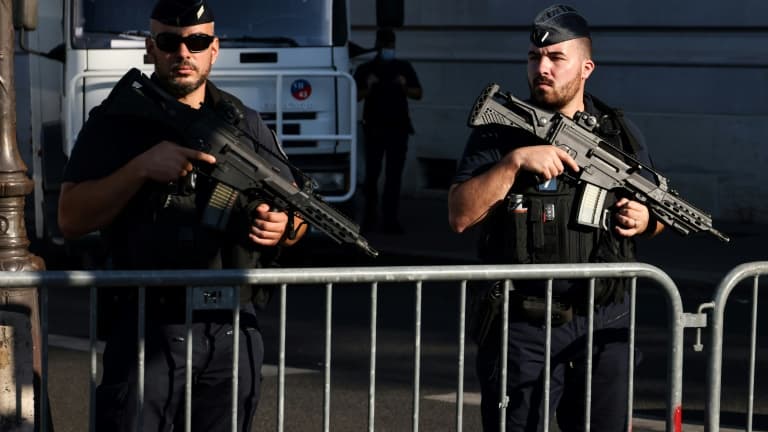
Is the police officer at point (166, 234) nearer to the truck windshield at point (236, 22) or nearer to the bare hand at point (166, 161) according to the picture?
the bare hand at point (166, 161)

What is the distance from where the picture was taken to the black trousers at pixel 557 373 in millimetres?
4695

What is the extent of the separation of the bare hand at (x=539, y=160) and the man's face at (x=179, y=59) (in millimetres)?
921

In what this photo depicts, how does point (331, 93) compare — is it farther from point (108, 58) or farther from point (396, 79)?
point (396, 79)

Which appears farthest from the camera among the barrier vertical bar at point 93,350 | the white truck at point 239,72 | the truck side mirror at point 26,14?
the white truck at point 239,72

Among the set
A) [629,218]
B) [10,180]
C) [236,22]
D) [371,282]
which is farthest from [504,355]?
[236,22]

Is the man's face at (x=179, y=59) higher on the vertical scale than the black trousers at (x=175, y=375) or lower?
higher

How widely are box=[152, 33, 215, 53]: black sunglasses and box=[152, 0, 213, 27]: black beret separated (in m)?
0.05

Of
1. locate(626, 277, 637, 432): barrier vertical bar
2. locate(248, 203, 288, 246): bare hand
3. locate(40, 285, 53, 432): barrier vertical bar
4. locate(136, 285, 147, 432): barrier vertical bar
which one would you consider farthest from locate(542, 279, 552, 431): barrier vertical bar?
locate(40, 285, 53, 432): barrier vertical bar

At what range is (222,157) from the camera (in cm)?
457

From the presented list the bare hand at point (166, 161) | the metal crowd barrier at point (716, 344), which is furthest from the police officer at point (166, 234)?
the metal crowd barrier at point (716, 344)

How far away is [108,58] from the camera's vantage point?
11336 millimetres

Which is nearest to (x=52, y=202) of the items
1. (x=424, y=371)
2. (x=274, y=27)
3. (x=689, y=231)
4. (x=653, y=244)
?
(x=274, y=27)

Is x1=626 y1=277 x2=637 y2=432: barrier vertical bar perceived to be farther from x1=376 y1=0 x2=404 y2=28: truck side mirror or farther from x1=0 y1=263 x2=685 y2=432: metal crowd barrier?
x1=376 y1=0 x2=404 y2=28: truck side mirror

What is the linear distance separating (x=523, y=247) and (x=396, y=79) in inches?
397
